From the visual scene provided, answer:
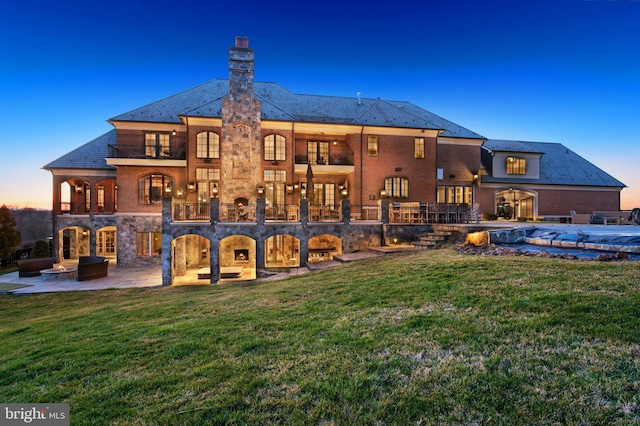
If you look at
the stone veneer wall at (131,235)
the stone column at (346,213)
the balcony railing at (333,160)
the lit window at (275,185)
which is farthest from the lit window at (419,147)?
the stone veneer wall at (131,235)

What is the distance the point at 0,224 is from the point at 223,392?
3189 centimetres

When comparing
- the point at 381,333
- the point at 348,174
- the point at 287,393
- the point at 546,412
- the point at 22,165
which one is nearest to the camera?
the point at 546,412

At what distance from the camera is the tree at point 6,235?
23.8 meters

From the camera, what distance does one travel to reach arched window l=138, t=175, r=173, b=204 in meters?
21.9

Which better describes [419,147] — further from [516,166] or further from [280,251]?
[280,251]

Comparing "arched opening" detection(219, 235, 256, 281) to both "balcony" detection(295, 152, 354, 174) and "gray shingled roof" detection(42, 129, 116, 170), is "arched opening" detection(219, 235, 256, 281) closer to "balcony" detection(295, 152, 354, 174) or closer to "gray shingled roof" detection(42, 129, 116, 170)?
"balcony" detection(295, 152, 354, 174)

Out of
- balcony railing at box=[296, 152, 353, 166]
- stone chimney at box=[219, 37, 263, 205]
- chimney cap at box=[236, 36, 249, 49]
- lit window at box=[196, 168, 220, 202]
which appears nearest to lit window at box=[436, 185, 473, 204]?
balcony railing at box=[296, 152, 353, 166]

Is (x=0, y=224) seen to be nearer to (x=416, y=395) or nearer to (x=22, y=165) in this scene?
(x=22, y=165)

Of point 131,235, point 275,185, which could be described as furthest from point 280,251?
point 131,235

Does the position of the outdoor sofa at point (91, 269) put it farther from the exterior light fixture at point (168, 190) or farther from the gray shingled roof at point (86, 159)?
the gray shingled roof at point (86, 159)

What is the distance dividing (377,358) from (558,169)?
114ft

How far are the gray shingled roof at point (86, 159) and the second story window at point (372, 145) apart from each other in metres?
20.0

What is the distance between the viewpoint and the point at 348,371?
3.67 metres

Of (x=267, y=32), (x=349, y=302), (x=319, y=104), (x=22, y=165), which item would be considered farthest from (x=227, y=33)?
(x=22, y=165)
